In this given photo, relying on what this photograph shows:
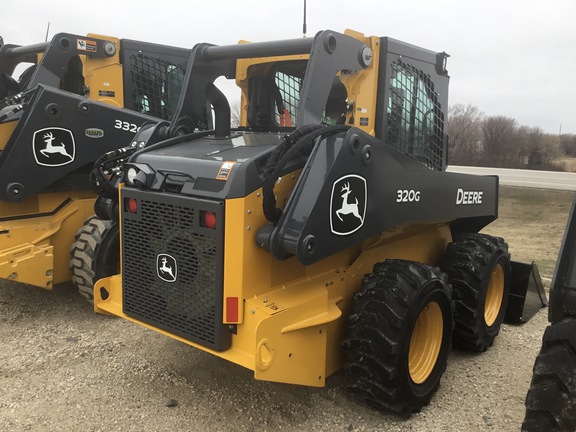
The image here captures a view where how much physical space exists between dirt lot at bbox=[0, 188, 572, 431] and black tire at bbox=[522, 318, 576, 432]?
1330 mm

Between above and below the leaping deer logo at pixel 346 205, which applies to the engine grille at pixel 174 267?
below

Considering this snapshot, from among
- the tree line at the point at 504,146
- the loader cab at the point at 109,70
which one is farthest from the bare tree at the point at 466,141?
the loader cab at the point at 109,70

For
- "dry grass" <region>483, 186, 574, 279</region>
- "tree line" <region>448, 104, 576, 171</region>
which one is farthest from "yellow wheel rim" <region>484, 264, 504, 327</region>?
"tree line" <region>448, 104, 576, 171</region>

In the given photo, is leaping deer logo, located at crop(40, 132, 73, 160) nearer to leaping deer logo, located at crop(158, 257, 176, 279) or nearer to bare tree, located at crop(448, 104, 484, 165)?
leaping deer logo, located at crop(158, 257, 176, 279)

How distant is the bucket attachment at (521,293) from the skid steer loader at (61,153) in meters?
3.68

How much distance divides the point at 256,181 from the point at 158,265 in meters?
0.80

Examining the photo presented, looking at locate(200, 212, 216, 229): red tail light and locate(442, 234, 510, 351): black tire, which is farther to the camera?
locate(442, 234, 510, 351): black tire

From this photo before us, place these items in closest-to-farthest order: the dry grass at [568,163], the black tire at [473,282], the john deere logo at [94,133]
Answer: the black tire at [473,282] → the john deere logo at [94,133] → the dry grass at [568,163]

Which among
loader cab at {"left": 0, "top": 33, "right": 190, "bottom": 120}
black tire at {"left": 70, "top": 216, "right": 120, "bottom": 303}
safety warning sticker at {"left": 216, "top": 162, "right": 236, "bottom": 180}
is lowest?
black tire at {"left": 70, "top": 216, "right": 120, "bottom": 303}

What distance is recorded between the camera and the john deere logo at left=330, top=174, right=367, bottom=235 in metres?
2.69

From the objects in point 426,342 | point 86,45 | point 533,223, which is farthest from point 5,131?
point 533,223

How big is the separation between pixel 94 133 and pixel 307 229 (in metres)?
3.02

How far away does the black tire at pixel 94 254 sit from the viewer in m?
4.61

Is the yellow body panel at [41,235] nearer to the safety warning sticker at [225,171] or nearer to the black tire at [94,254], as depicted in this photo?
the black tire at [94,254]
